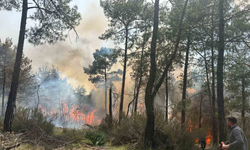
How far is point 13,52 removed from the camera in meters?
25.5

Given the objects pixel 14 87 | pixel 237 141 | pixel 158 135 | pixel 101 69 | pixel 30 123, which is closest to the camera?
pixel 237 141

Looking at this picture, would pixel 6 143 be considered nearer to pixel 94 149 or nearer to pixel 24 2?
pixel 94 149

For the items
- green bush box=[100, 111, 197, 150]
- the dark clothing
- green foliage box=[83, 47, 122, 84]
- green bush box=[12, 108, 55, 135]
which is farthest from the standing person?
green foliage box=[83, 47, 122, 84]

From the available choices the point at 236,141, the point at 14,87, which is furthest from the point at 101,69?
the point at 236,141

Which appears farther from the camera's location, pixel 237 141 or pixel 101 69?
pixel 101 69

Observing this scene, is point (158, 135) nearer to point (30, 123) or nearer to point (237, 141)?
point (237, 141)

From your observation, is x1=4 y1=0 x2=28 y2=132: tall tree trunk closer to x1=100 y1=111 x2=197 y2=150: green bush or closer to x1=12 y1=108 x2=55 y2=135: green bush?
x1=12 y1=108 x2=55 y2=135: green bush

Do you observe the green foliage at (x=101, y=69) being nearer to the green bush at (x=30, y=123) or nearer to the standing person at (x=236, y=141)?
the green bush at (x=30, y=123)

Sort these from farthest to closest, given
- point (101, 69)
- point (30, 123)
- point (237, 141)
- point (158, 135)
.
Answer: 1. point (101, 69)
2. point (30, 123)
3. point (158, 135)
4. point (237, 141)

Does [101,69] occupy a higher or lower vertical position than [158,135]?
higher

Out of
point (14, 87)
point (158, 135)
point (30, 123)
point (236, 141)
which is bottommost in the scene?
point (158, 135)

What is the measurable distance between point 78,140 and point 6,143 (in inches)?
128

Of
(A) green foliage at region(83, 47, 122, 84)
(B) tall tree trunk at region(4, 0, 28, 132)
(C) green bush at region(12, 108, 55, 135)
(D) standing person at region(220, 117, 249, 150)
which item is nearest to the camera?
(D) standing person at region(220, 117, 249, 150)

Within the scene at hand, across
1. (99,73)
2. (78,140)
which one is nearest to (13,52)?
(99,73)
